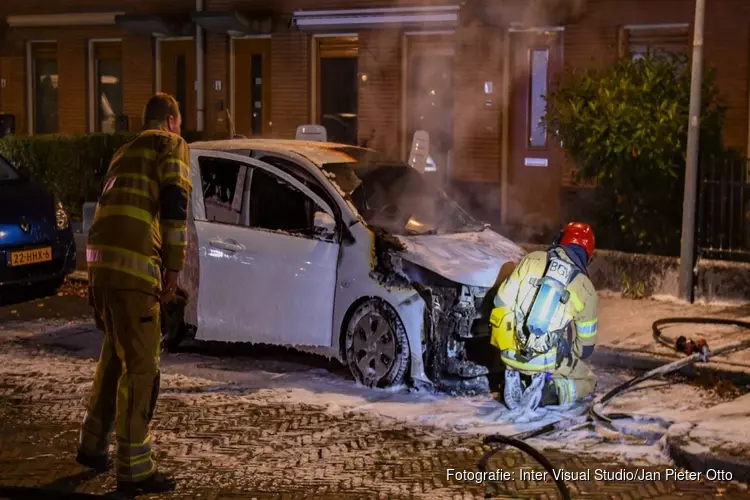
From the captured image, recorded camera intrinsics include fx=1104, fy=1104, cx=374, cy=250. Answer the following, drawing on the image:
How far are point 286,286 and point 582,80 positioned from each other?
16.8 feet

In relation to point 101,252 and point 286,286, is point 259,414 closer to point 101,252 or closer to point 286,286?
point 286,286

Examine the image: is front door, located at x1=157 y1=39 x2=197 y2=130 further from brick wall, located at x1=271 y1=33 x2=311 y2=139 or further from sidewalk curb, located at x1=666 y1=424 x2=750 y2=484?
sidewalk curb, located at x1=666 y1=424 x2=750 y2=484

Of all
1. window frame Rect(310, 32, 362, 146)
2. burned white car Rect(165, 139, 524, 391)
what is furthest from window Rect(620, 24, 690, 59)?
burned white car Rect(165, 139, 524, 391)

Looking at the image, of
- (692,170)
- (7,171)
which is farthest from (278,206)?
(692,170)

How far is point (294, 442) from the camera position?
6.62 metres

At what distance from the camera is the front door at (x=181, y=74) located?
19297 mm

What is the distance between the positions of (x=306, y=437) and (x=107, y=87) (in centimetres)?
1510

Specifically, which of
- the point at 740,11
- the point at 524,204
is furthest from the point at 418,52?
the point at 740,11

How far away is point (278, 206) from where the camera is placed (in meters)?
8.40

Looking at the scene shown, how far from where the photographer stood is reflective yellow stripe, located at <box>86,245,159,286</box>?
5.68 metres

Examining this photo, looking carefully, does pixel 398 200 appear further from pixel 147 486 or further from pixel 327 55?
pixel 327 55

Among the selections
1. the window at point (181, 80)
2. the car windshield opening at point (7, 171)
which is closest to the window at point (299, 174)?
the car windshield opening at point (7, 171)

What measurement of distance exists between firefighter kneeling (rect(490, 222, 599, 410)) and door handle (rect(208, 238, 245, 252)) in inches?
83.3

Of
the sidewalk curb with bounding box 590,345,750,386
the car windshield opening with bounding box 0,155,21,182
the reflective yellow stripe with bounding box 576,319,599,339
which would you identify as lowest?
the sidewalk curb with bounding box 590,345,750,386
